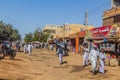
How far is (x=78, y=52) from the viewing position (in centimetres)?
4238

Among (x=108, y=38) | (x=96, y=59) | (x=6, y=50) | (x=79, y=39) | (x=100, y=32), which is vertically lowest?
(x=96, y=59)

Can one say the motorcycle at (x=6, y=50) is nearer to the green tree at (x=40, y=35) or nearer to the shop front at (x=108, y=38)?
the shop front at (x=108, y=38)

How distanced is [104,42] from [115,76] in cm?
1352

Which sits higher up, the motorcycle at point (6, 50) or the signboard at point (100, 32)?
the signboard at point (100, 32)

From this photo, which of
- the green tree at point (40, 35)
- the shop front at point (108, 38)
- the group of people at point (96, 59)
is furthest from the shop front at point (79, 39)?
the green tree at point (40, 35)

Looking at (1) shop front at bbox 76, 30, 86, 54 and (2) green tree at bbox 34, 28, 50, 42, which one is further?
(2) green tree at bbox 34, 28, 50, 42

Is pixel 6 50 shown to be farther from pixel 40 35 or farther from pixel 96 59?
pixel 40 35

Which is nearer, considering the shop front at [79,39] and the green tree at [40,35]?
the shop front at [79,39]

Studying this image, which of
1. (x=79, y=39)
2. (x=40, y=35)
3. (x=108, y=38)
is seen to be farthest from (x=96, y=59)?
(x=40, y=35)

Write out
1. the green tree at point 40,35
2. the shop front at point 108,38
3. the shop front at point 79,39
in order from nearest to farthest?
the shop front at point 108,38 → the shop front at point 79,39 → the green tree at point 40,35

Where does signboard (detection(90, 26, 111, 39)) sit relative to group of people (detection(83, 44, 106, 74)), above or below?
above

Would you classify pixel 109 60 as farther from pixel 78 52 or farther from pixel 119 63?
pixel 78 52

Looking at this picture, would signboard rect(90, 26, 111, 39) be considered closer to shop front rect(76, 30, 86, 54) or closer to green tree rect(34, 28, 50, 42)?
shop front rect(76, 30, 86, 54)

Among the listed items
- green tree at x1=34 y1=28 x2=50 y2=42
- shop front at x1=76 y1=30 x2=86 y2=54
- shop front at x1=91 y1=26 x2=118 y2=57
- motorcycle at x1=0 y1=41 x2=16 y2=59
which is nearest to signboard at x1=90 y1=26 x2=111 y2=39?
shop front at x1=91 y1=26 x2=118 y2=57
